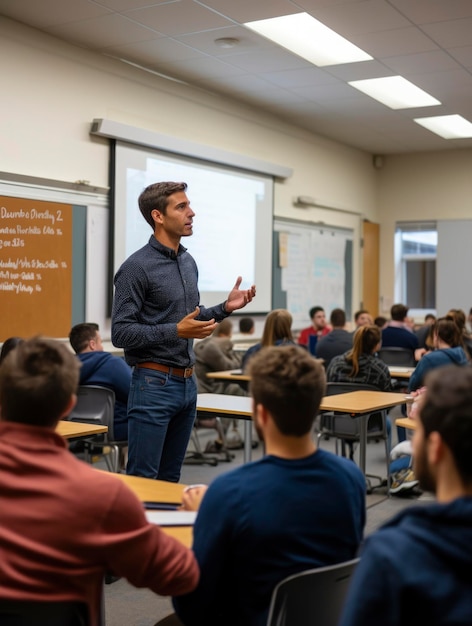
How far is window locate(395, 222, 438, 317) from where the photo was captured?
10734mm

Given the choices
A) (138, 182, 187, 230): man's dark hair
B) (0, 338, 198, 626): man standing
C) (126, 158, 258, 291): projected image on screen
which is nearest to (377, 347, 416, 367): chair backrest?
(126, 158, 258, 291): projected image on screen

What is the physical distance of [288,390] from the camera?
1594mm

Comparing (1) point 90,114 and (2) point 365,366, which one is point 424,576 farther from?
(1) point 90,114

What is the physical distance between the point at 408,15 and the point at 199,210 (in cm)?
270

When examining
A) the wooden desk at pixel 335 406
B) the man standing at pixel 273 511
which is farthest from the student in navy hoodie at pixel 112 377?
the man standing at pixel 273 511

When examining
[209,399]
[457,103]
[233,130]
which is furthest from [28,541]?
[457,103]

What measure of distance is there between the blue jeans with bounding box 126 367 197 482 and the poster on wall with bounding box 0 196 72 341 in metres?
2.77

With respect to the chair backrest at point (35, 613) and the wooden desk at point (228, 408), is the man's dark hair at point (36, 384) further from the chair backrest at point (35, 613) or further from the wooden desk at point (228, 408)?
the wooden desk at point (228, 408)

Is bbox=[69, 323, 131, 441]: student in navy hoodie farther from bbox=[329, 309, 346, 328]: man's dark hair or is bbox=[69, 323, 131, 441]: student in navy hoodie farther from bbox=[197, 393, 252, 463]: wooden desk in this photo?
bbox=[329, 309, 346, 328]: man's dark hair

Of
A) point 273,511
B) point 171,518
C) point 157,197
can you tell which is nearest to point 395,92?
point 157,197

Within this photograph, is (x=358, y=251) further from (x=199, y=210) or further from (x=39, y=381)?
(x=39, y=381)

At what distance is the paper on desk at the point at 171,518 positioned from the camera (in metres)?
1.84

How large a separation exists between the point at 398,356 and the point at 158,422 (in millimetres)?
4915

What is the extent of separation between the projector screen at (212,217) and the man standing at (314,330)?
1.57 feet
